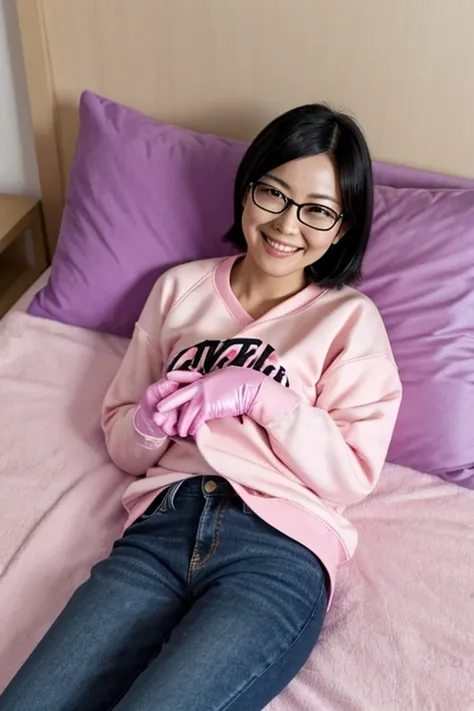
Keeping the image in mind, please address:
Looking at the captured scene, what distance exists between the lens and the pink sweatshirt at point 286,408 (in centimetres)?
109

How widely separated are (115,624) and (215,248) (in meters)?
0.72

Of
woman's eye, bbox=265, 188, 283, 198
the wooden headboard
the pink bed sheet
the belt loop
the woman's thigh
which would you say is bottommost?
the pink bed sheet

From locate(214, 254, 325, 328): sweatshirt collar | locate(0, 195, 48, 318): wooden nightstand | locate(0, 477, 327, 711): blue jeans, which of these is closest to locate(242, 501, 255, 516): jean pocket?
locate(0, 477, 327, 711): blue jeans

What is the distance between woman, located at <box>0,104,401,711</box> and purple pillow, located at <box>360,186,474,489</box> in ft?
0.31

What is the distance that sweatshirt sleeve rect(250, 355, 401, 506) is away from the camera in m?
1.08

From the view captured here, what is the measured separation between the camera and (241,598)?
0.99 meters

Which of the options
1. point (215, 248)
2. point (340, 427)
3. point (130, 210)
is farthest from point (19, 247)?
point (340, 427)

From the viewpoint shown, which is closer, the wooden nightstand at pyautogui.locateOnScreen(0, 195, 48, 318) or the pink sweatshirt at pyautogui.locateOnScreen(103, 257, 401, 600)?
the pink sweatshirt at pyautogui.locateOnScreen(103, 257, 401, 600)

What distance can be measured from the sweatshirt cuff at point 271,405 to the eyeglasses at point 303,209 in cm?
25

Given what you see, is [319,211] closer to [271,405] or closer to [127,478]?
[271,405]

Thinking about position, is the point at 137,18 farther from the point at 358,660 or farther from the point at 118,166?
the point at 358,660

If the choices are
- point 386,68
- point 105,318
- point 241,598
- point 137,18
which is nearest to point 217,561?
point 241,598

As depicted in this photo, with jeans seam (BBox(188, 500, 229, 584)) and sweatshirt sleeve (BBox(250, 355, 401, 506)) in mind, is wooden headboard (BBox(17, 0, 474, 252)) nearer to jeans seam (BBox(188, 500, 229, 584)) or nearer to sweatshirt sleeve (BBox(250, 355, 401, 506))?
sweatshirt sleeve (BBox(250, 355, 401, 506))

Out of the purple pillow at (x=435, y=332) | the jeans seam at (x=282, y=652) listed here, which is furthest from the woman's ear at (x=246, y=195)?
the jeans seam at (x=282, y=652)
